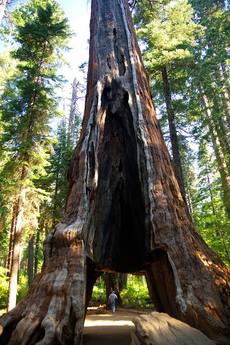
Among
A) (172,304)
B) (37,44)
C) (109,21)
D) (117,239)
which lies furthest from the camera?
(37,44)

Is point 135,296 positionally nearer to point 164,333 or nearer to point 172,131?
point 172,131

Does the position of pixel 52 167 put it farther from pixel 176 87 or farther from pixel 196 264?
pixel 196 264

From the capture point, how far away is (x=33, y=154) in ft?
43.2

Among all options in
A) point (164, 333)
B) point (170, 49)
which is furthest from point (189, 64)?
point (164, 333)

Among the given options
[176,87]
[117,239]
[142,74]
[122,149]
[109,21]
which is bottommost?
[117,239]

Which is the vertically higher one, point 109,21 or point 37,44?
point 37,44

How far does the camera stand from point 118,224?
285 inches

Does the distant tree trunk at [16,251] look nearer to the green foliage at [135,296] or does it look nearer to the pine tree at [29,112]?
the pine tree at [29,112]

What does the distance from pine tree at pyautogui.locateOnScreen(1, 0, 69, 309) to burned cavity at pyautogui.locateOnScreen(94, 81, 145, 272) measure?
20.4ft

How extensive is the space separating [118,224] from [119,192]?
28.8 inches

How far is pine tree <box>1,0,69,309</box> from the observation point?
42.0 feet

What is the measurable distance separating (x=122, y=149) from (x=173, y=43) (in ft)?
28.7

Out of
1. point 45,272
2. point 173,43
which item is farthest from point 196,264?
point 173,43

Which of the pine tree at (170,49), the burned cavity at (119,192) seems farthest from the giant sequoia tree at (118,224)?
the pine tree at (170,49)
